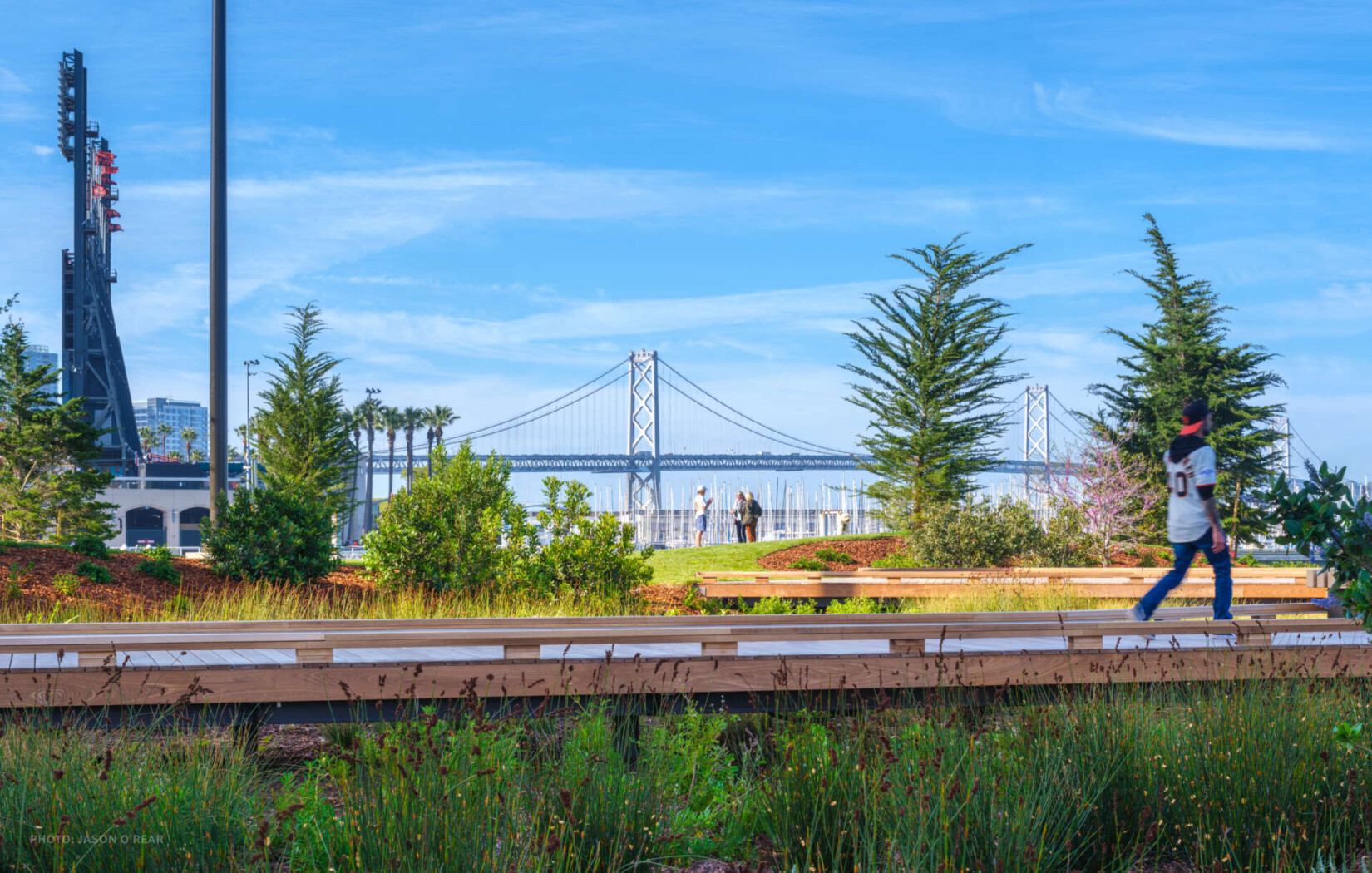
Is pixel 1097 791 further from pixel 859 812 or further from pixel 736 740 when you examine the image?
pixel 736 740

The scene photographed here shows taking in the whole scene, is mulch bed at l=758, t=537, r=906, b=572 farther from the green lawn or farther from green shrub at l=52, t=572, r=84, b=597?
green shrub at l=52, t=572, r=84, b=597

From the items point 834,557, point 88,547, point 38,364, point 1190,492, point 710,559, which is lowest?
point 710,559

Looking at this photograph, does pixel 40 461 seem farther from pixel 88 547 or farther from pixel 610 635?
pixel 610 635

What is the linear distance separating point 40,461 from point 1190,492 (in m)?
24.5

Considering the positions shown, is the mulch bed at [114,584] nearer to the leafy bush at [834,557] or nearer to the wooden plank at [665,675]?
the wooden plank at [665,675]

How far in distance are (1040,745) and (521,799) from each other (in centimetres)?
184

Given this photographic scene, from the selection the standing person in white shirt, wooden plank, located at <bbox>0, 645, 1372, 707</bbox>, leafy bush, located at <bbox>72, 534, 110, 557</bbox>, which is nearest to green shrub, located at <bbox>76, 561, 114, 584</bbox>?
leafy bush, located at <bbox>72, 534, 110, 557</bbox>

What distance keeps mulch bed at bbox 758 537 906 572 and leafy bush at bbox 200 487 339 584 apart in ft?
26.5

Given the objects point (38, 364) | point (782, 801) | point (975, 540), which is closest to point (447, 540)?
point (782, 801)

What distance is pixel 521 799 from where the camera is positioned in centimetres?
359

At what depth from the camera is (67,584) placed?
11164mm

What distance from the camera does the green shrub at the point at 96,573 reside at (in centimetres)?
1204

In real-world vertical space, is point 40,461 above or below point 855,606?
above

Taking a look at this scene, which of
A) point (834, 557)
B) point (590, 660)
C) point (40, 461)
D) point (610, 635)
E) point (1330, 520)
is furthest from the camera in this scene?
point (40, 461)
